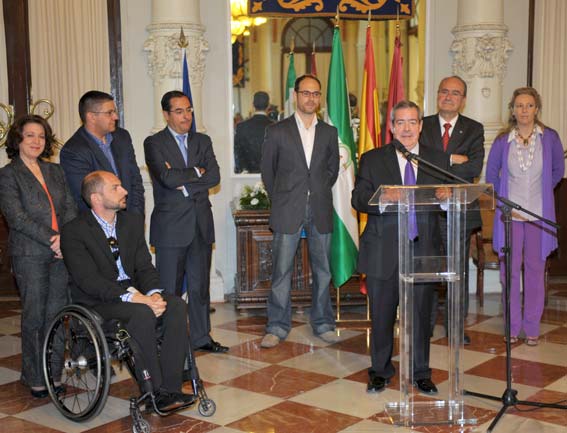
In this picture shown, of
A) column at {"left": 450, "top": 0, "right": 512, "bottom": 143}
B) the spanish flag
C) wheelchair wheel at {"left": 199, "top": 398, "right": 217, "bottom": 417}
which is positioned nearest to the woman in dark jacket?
wheelchair wheel at {"left": 199, "top": 398, "right": 217, "bottom": 417}

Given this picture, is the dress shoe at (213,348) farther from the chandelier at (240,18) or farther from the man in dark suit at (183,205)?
the chandelier at (240,18)

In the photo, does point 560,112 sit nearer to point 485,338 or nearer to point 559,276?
point 559,276

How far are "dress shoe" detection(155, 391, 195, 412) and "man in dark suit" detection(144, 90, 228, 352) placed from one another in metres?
1.25

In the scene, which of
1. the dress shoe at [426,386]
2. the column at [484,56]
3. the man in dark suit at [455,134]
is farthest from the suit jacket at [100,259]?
the column at [484,56]

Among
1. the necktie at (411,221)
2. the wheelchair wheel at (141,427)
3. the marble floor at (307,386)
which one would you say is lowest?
the marble floor at (307,386)

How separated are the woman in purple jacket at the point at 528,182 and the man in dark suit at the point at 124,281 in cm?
241

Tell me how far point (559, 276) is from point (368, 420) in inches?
172

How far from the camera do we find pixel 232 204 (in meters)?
7.03

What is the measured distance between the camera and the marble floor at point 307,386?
402 centimetres

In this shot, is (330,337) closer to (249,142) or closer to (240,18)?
(249,142)

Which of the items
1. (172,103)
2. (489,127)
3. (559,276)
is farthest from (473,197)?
(559,276)

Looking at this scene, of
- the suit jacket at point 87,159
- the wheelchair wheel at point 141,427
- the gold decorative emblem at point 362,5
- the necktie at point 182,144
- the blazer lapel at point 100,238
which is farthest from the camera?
the gold decorative emblem at point 362,5

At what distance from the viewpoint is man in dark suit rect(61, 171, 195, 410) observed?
13.0 feet

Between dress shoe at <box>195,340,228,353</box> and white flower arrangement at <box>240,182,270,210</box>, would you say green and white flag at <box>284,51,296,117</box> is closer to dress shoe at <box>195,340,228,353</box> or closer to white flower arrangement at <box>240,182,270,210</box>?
white flower arrangement at <box>240,182,270,210</box>
